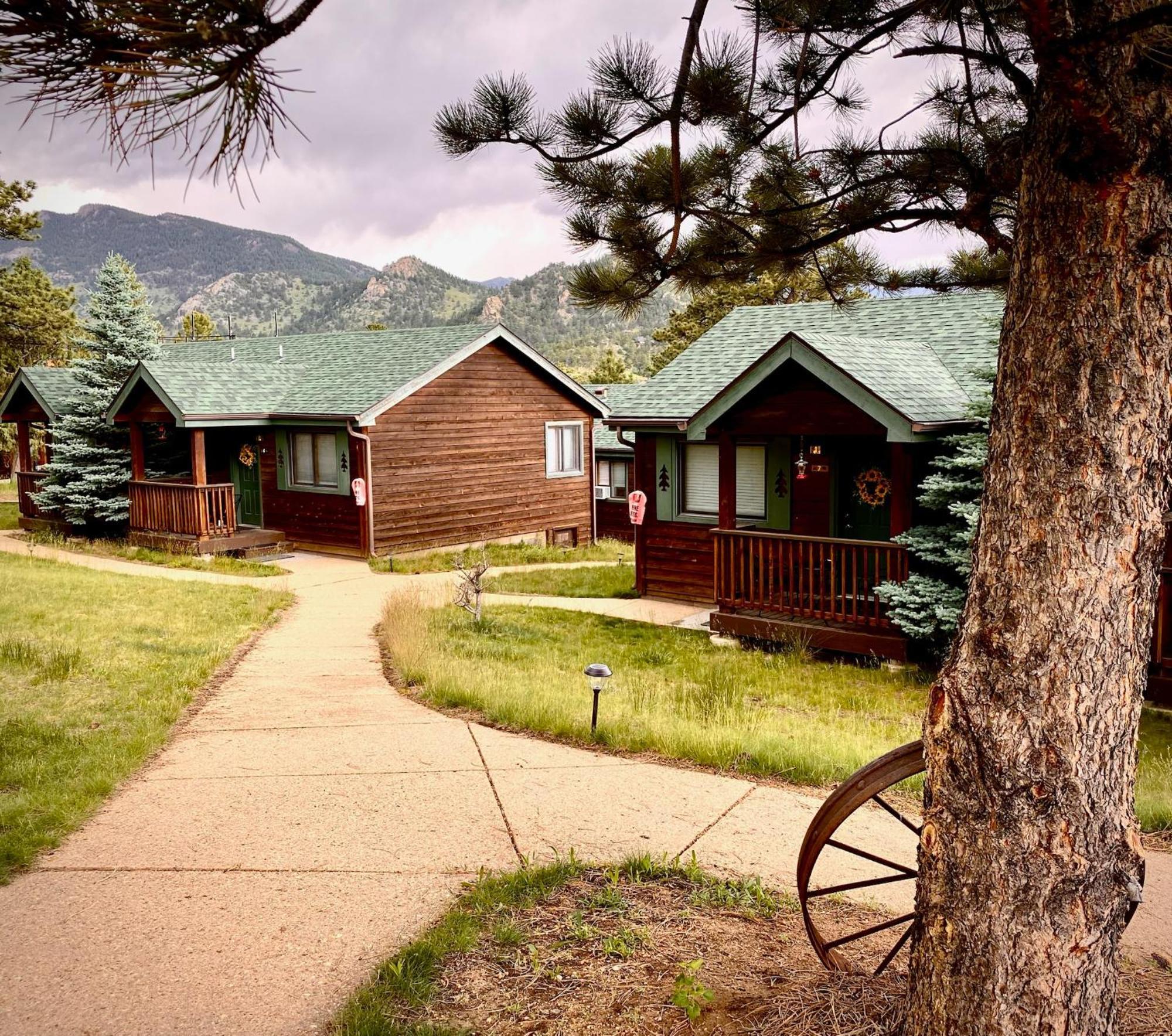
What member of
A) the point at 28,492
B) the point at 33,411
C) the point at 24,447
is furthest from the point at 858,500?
the point at 24,447

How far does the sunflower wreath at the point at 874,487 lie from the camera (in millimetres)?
13711

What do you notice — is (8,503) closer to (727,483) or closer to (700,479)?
(700,479)

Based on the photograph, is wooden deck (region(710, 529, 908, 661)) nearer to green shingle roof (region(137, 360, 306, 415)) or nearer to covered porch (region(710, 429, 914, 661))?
covered porch (region(710, 429, 914, 661))

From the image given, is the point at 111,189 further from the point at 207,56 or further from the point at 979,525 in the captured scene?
the point at 979,525

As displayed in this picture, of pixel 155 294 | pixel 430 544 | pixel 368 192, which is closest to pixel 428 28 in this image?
pixel 430 544

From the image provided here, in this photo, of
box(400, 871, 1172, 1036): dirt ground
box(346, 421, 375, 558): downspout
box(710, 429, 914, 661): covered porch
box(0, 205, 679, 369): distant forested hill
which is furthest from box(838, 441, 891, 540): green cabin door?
box(0, 205, 679, 369): distant forested hill

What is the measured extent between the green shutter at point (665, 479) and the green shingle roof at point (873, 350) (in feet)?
2.21

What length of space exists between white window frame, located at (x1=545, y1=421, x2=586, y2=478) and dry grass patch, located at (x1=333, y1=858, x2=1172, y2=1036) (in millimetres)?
19075

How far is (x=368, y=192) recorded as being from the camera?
154m

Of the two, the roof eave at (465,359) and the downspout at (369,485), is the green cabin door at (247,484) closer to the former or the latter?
the downspout at (369,485)

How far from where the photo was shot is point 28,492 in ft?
81.7

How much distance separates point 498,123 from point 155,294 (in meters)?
198

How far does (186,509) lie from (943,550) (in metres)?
15.3

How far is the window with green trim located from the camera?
2070cm
